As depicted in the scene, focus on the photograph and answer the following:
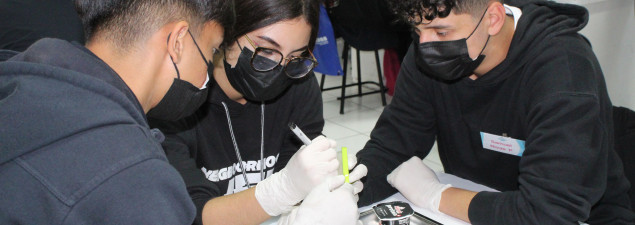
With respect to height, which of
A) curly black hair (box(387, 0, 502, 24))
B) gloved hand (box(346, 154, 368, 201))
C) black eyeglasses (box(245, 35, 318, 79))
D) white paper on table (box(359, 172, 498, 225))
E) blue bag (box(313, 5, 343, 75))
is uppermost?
curly black hair (box(387, 0, 502, 24))

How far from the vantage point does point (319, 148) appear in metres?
1.15

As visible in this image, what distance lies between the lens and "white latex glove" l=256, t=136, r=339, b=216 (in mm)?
1122

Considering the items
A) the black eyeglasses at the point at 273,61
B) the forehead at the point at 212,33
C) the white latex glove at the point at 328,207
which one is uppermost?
the forehead at the point at 212,33

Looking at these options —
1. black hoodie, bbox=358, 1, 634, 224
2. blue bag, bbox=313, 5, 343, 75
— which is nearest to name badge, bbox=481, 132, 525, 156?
black hoodie, bbox=358, 1, 634, 224

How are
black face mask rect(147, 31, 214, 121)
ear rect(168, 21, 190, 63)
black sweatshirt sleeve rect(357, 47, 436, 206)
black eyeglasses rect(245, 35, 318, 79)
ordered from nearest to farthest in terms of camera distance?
ear rect(168, 21, 190, 63) → black face mask rect(147, 31, 214, 121) → black eyeglasses rect(245, 35, 318, 79) → black sweatshirt sleeve rect(357, 47, 436, 206)

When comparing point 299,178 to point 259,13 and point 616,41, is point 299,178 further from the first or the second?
point 616,41

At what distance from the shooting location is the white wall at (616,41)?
233cm

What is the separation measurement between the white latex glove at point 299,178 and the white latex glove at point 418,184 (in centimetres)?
24

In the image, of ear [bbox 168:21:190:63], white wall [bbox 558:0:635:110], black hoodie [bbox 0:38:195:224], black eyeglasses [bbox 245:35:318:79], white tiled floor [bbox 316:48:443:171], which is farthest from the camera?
white tiled floor [bbox 316:48:443:171]

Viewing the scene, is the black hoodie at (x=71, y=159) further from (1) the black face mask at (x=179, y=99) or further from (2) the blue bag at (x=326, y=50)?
(2) the blue bag at (x=326, y=50)

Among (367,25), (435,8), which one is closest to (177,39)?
(435,8)

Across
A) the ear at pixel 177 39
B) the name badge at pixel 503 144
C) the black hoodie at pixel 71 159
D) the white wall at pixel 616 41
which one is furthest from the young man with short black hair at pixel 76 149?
the white wall at pixel 616 41

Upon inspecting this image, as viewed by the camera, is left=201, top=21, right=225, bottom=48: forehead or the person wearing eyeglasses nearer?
left=201, top=21, right=225, bottom=48: forehead

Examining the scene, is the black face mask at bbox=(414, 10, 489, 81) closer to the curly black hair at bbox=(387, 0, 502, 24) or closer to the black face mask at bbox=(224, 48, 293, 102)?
the curly black hair at bbox=(387, 0, 502, 24)
